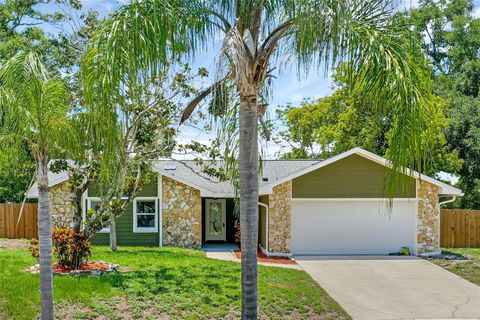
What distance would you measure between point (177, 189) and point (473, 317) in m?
11.6

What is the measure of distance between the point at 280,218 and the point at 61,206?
809 cm

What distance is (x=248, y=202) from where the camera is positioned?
675 centimetres

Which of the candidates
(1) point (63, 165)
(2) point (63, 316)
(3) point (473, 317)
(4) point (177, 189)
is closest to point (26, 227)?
(4) point (177, 189)

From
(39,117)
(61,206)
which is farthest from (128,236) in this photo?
(39,117)

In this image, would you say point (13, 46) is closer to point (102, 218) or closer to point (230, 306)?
point (102, 218)

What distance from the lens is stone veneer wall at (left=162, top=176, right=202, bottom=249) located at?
18938 mm

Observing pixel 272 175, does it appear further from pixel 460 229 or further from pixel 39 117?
pixel 39 117

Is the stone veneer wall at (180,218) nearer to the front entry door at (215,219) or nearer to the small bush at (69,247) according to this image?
the front entry door at (215,219)

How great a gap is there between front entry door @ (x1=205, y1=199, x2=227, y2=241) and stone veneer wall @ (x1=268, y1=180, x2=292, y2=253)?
4.26 m

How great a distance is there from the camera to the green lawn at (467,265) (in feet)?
46.4

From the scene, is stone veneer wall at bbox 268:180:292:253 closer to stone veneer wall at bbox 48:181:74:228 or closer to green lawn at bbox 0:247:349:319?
green lawn at bbox 0:247:349:319

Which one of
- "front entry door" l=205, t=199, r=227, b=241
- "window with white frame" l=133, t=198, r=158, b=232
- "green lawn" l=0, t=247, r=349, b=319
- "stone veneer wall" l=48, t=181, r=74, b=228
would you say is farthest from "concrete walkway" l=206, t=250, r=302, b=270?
"stone veneer wall" l=48, t=181, r=74, b=228

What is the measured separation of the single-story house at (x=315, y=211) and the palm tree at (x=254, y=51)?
1061cm

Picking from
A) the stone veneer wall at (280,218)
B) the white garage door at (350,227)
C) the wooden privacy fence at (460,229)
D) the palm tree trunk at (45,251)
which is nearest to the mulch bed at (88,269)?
the palm tree trunk at (45,251)
